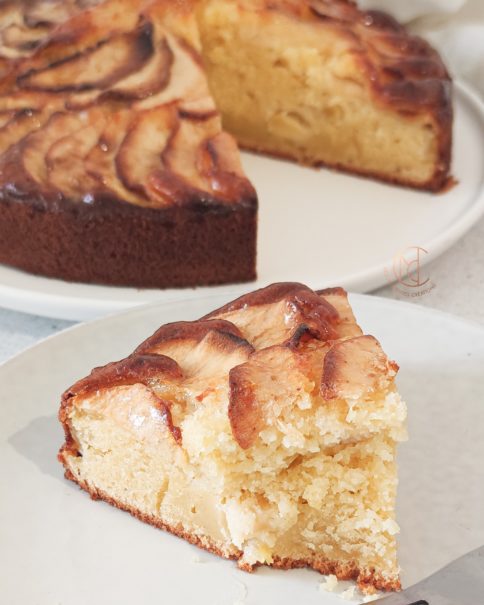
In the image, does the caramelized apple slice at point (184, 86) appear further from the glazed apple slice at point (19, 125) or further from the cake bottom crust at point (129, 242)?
the cake bottom crust at point (129, 242)

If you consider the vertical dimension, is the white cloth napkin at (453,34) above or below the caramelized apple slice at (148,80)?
below

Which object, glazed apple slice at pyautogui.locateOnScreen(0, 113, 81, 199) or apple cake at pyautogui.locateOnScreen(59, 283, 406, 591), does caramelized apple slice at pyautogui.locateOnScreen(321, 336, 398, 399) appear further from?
glazed apple slice at pyautogui.locateOnScreen(0, 113, 81, 199)

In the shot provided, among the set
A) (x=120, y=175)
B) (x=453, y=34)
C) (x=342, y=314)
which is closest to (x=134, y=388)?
(x=342, y=314)

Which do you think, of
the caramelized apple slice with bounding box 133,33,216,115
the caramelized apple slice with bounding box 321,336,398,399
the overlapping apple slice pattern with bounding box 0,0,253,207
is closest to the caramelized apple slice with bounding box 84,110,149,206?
the overlapping apple slice pattern with bounding box 0,0,253,207

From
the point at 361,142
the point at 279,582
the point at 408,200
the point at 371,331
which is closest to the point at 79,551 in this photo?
the point at 279,582

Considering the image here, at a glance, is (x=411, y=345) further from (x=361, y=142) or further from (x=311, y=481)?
(x=361, y=142)

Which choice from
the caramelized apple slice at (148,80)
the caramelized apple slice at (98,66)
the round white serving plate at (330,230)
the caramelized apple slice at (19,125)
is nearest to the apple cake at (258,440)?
the round white serving plate at (330,230)

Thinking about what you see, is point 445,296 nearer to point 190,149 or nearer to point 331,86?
point 190,149
